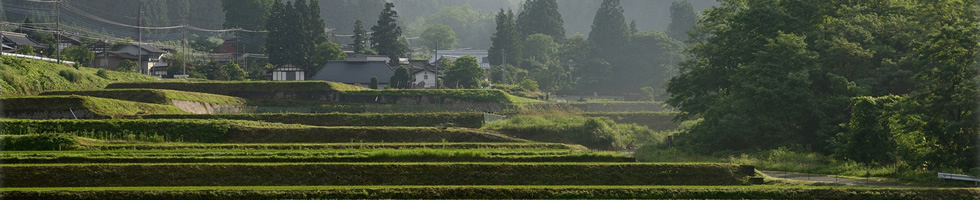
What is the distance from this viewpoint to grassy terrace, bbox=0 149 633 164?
29750 mm

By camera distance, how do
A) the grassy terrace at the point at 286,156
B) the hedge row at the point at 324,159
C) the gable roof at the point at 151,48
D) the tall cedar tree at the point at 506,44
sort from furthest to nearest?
the tall cedar tree at the point at 506,44 < the gable roof at the point at 151,48 < the grassy terrace at the point at 286,156 < the hedge row at the point at 324,159

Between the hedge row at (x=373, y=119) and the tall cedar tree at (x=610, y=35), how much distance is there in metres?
68.6

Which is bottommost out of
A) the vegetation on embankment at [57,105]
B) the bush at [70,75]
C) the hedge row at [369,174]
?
the hedge row at [369,174]

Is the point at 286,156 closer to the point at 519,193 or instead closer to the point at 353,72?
the point at 519,193

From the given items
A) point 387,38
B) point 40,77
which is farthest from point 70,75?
point 387,38

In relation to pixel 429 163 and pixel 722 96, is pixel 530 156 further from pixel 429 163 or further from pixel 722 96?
pixel 722 96

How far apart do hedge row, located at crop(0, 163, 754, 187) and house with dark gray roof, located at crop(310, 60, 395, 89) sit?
168ft

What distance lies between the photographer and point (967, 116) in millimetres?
33625

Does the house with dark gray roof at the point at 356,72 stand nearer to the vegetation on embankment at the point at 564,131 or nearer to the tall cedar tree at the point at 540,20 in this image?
the vegetation on embankment at the point at 564,131

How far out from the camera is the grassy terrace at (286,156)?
29750 millimetres

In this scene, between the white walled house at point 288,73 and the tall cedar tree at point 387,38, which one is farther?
the tall cedar tree at point 387,38

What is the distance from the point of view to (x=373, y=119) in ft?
172

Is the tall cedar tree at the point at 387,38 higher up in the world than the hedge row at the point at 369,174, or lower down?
higher up

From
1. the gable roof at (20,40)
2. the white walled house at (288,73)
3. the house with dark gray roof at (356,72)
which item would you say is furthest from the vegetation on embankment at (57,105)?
the white walled house at (288,73)
